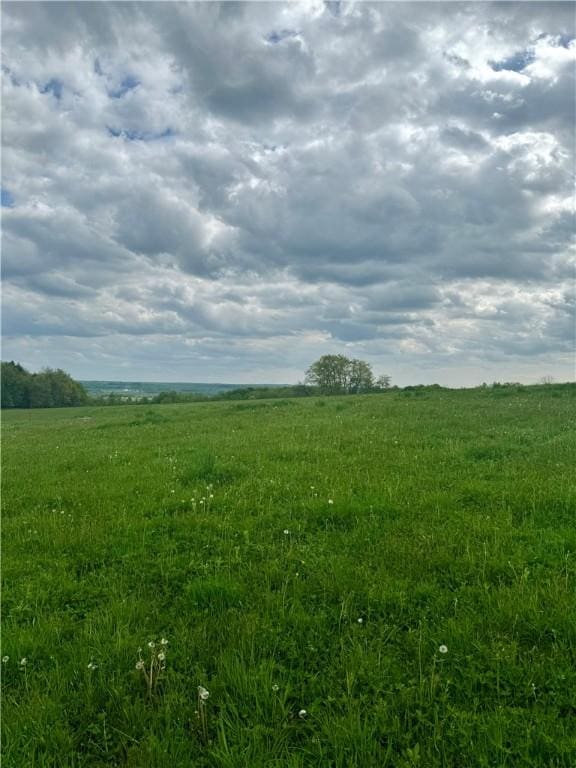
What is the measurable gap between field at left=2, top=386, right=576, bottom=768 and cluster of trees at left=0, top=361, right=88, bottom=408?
106m

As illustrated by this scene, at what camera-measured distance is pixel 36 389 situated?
→ 10456 cm

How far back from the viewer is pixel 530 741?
128 inches

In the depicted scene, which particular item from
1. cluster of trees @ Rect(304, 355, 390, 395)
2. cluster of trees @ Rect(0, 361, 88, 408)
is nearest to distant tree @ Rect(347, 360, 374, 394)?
cluster of trees @ Rect(304, 355, 390, 395)

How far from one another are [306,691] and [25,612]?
3497mm

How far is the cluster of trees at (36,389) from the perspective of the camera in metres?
101

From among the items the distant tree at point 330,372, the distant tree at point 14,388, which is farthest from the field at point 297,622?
the distant tree at point 14,388

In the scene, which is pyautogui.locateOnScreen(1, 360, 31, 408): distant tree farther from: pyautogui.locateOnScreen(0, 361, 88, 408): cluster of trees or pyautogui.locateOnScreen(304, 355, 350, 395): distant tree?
pyautogui.locateOnScreen(304, 355, 350, 395): distant tree

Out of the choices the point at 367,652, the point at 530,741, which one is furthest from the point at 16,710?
the point at 530,741

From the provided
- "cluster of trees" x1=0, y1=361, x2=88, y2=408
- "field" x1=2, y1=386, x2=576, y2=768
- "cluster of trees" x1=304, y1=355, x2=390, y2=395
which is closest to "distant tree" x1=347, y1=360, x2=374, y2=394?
"cluster of trees" x1=304, y1=355, x2=390, y2=395

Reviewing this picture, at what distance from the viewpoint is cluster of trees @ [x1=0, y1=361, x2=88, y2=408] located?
333ft

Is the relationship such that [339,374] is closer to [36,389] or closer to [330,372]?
[330,372]

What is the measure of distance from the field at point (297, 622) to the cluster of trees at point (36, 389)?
106 m

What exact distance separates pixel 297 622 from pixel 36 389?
114205 mm

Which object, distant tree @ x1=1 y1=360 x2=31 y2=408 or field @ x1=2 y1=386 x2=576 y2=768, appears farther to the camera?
distant tree @ x1=1 y1=360 x2=31 y2=408
